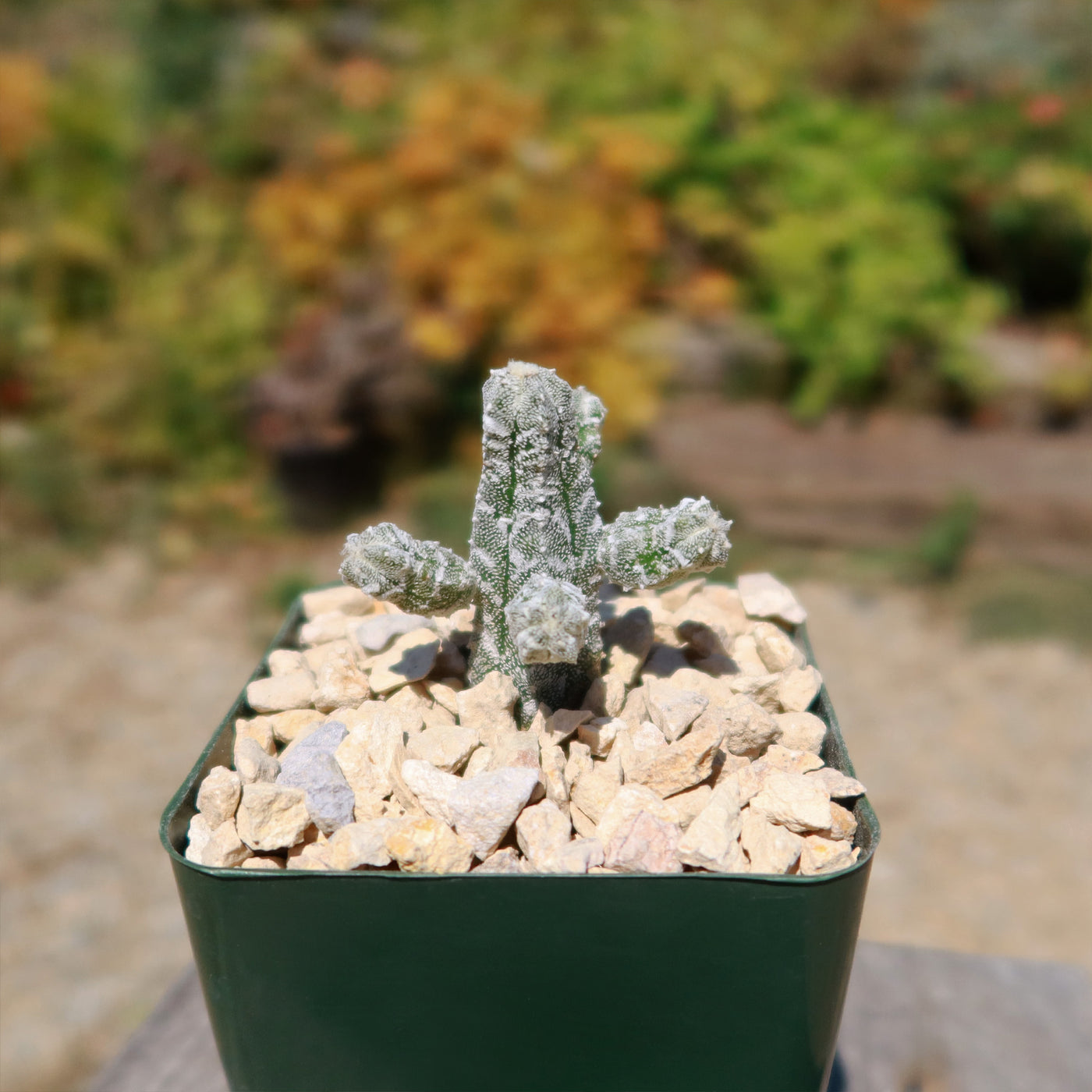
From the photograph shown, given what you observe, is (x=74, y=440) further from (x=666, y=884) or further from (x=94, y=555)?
(x=666, y=884)

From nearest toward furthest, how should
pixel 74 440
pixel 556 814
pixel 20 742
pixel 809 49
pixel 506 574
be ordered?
pixel 556 814, pixel 506 574, pixel 20 742, pixel 74 440, pixel 809 49

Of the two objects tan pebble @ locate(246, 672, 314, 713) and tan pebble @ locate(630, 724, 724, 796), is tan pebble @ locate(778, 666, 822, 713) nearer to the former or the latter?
tan pebble @ locate(630, 724, 724, 796)

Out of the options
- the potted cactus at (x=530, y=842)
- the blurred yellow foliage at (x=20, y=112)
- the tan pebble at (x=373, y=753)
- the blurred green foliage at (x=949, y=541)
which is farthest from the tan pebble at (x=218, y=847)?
the blurred yellow foliage at (x=20, y=112)

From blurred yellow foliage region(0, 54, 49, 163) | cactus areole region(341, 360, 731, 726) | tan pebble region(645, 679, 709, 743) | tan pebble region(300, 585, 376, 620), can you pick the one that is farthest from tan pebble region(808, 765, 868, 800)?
blurred yellow foliage region(0, 54, 49, 163)

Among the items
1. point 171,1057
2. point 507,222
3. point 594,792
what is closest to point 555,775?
point 594,792

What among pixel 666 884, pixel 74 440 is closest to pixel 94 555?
pixel 74 440

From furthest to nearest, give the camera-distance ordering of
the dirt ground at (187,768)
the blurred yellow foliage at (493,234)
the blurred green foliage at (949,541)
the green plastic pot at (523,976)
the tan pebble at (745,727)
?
1. the blurred yellow foliage at (493,234)
2. the blurred green foliage at (949,541)
3. the dirt ground at (187,768)
4. the tan pebble at (745,727)
5. the green plastic pot at (523,976)

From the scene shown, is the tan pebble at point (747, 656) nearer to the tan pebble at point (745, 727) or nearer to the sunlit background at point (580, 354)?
the tan pebble at point (745, 727)

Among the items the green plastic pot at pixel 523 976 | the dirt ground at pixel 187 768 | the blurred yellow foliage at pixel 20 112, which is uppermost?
the blurred yellow foliage at pixel 20 112
